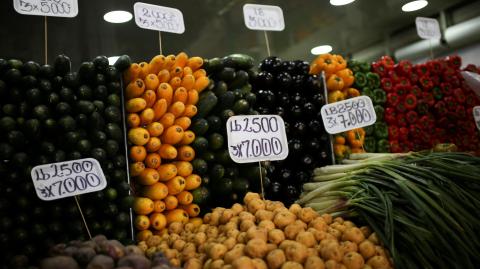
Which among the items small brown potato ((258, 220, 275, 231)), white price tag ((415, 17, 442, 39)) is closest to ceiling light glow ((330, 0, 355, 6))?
white price tag ((415, 17, 442, 39))

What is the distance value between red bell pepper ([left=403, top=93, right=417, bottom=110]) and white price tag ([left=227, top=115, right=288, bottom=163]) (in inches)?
69.1

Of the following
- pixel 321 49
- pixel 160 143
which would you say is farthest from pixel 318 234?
pixel 321 49

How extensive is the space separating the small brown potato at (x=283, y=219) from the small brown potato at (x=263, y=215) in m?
0.02

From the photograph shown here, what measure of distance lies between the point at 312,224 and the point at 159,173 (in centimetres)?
82

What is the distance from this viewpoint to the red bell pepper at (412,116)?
359 cm

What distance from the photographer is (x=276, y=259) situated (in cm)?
152

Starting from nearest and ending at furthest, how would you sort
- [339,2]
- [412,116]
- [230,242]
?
[230,242] < [412,116] < [339,2]

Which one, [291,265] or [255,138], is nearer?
[291,265]

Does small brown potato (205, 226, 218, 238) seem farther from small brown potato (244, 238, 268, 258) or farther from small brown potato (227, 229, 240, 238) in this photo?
small brown potato (244, 238, 268, 258)

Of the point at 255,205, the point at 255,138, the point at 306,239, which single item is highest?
the point at 255,138

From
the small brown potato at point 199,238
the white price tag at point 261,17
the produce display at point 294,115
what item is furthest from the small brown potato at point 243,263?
the white price tag at point 261,17

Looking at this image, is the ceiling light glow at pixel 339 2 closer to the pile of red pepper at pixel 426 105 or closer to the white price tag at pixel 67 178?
the pile of red pepper at pixel 426 105

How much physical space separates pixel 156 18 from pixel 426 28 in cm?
265

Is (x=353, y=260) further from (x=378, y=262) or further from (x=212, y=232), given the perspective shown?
(x=212, y=232)
